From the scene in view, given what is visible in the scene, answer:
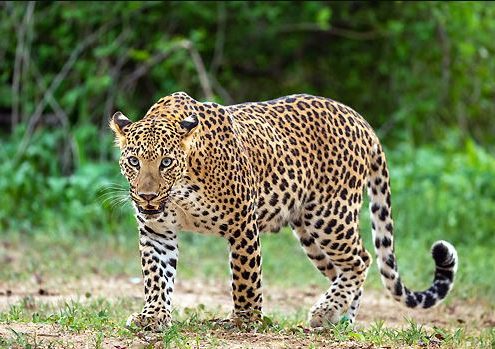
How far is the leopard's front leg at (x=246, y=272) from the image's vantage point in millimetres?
6309

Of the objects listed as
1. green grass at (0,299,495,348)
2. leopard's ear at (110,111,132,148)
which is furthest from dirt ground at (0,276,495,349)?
leopard's ear at (110,111,132,148)

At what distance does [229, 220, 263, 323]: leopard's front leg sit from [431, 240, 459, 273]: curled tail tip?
132 cm

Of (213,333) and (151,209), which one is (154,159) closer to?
(151,209)

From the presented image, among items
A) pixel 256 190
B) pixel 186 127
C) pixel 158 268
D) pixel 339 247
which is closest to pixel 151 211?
pixel 186 127

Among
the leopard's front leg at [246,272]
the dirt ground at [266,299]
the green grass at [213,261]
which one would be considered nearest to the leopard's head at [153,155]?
the leopard's front leg at [246,272]

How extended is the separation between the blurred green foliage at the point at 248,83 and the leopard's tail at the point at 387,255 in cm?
243

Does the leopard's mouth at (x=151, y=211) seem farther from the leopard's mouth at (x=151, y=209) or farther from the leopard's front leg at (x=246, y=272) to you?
the leopard's front leg at (x=246, y=272)

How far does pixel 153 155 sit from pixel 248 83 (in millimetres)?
9539

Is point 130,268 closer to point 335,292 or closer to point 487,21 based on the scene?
point 335,292

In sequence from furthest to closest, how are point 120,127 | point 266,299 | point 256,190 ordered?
point 266,299, point 256,190, point 120,127

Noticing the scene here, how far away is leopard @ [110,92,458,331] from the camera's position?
6020 millimetres

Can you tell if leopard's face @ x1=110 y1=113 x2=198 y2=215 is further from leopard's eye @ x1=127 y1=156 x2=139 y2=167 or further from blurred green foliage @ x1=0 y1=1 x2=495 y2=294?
blurred green foliage @ x1=0 y1=1 x2=495 y2=294

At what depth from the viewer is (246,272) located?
633 cm

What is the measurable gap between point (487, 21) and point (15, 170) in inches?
254
